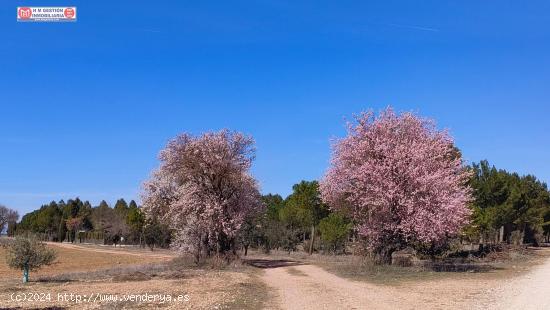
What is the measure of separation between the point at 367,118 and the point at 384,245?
812 centimetres

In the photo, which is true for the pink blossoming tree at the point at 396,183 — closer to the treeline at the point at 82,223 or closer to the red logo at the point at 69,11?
the red logo at the point at 69,11

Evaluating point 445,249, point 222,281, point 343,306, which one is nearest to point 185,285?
point 222,281

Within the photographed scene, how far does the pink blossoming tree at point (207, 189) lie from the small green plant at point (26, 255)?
9.51m

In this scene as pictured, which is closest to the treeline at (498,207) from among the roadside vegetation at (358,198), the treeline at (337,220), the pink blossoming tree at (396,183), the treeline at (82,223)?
the treeline at (337,220)

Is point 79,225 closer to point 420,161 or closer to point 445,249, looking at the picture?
point 445,249

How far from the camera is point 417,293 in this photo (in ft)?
62.5

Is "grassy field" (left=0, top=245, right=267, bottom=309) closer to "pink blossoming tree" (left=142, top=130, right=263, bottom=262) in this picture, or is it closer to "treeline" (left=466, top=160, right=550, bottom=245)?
"pink blossoming tree" (left=142, top=130, right=263, bottom=262)

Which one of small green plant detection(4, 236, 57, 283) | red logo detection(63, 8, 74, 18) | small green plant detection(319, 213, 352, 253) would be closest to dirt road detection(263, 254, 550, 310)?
small green plant detection(4, 236, 57, 283)

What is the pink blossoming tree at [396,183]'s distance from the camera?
2956 cm

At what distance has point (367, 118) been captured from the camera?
3281cm

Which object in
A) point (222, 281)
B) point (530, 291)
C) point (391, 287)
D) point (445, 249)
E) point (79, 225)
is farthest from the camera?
point (79, 225)

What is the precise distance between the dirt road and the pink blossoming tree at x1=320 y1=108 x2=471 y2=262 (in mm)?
4943

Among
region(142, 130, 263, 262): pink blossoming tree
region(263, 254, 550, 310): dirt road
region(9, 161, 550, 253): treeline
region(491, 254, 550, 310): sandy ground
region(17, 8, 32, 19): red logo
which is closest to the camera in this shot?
region(491, 254, 550, 310): sandy ground

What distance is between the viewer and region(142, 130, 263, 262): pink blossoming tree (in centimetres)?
3378
